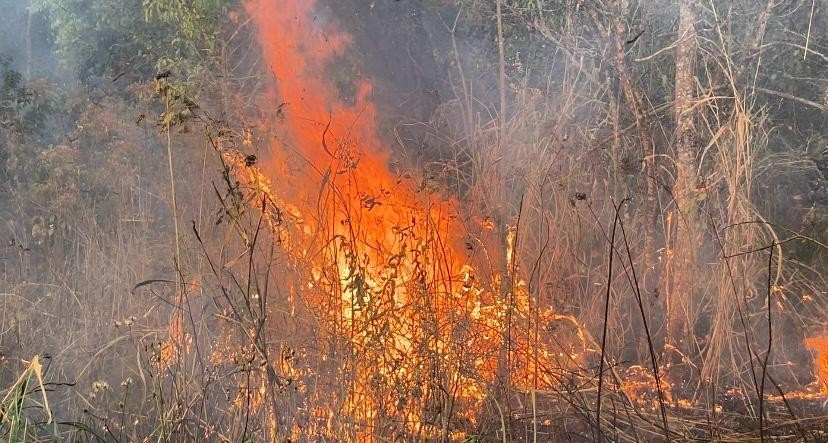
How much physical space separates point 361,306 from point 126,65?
471 centimetres

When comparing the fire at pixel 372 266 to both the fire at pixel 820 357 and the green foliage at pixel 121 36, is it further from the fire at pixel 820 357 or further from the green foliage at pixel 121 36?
the fire at pixel 820 357

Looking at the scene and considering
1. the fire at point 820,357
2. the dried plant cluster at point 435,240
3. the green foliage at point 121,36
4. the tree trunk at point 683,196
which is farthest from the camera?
the green foliage at point 121,36

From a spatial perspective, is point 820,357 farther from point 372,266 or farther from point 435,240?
point 372,266

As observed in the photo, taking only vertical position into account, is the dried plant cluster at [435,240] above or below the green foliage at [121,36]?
below

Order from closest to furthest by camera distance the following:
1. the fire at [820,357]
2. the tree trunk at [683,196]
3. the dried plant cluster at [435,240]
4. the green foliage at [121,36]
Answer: the dried plant cluster at [435,240] < the fire at [820,357] < the tree trunk at [683,196] < the green foliage at [121,36]

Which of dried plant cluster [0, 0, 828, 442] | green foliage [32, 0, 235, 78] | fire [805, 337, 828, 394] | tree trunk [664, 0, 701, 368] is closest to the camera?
dried plant cluster [0, 0, 828, 442]

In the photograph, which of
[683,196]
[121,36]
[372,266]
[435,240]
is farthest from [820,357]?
[121,36]

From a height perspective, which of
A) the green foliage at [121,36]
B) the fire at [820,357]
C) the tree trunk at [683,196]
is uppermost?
the green foliage at [121,36]

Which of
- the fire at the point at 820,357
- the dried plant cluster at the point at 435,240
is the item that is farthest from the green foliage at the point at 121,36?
the fire at the point at 820,357

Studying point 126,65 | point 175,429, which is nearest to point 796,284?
point 175,429

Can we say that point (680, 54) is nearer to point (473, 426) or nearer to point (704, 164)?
point (704, 164)

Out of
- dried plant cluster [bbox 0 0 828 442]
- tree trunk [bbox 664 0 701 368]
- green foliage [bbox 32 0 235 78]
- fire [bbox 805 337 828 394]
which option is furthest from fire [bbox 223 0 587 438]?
fire [bbox 805 337 828 394]

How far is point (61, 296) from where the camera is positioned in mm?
4066

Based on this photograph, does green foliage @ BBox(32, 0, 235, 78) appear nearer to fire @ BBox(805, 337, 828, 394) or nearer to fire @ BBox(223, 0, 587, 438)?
fire @ BBox(223, 0, 587, 438)
